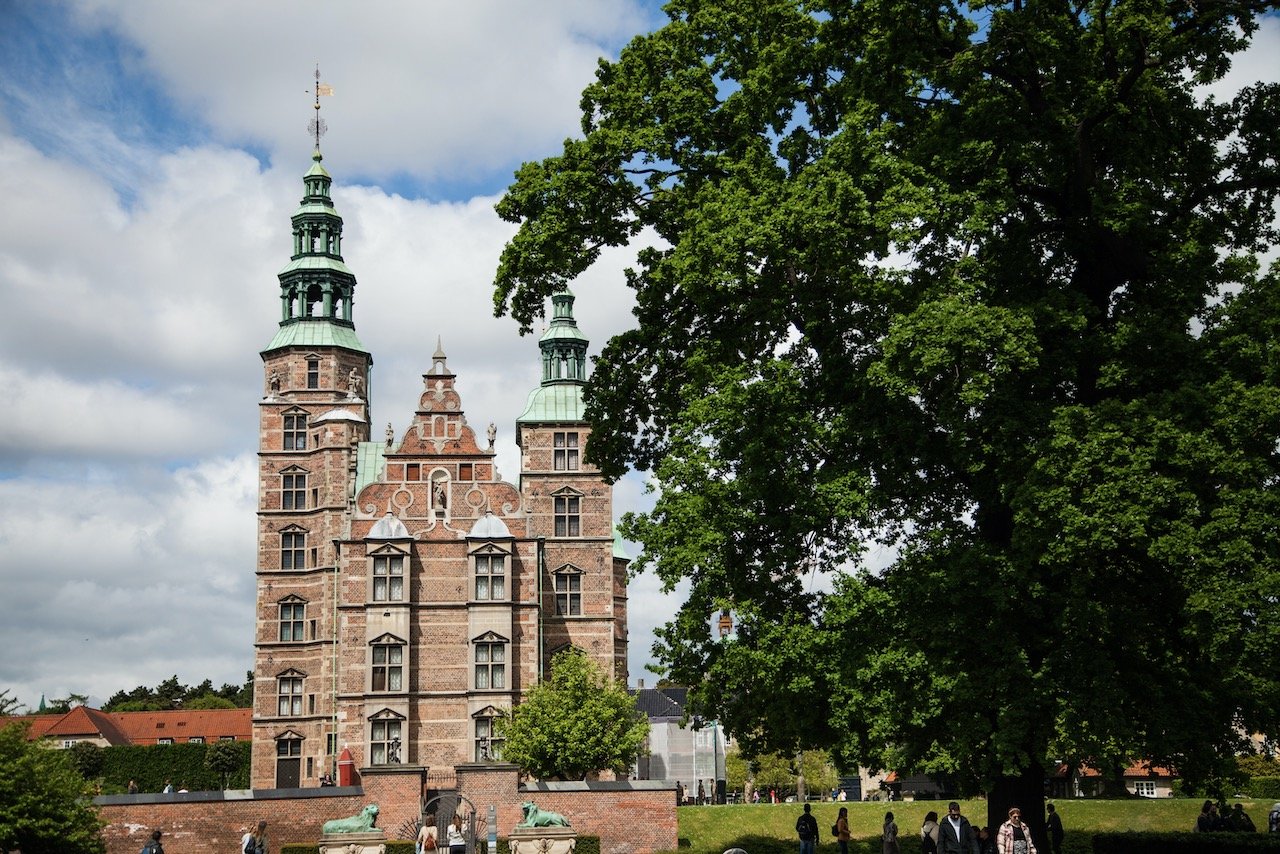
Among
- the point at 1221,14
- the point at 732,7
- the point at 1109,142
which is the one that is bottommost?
the point at 1109,142

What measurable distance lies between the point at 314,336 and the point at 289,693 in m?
13.4

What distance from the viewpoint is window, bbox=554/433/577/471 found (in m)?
50.9

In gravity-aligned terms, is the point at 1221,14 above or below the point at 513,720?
above

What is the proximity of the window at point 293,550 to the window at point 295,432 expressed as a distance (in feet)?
10.7

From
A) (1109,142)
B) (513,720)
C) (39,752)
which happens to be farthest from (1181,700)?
(513,720)

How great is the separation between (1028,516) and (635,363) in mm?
8003

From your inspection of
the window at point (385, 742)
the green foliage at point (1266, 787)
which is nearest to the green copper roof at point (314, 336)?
the window at point (385, 742)

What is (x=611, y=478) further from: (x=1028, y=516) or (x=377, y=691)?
(x=377, y=691)

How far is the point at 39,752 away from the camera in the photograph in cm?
2519

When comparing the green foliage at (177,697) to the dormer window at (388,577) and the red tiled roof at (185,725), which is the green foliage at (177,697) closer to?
the red tiled roof at (185,725)

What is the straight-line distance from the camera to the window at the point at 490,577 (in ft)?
157

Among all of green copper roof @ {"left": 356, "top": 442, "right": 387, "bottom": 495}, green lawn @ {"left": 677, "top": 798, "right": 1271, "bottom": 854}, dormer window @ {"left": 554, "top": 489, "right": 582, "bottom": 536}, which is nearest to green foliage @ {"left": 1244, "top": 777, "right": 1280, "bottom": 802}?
green lawn @ {"left": 677, "top": 798, "right": 1271, "bottom": 854}

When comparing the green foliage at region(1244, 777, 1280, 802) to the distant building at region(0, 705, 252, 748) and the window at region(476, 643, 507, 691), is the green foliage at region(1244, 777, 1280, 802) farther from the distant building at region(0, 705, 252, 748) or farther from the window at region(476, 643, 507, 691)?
the distant building at region(0, 705, 252, 748)

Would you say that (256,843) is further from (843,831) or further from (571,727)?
(571,727)
